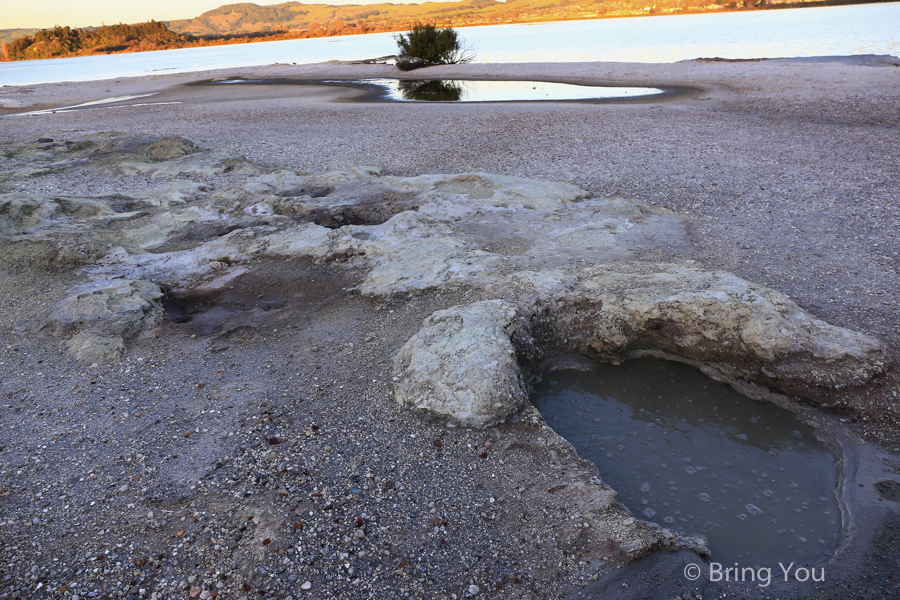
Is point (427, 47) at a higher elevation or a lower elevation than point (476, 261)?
higher

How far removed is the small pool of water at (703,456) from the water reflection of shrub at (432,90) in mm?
14955

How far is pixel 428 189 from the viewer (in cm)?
768

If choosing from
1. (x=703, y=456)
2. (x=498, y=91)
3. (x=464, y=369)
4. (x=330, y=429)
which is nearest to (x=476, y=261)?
(x=464, y=369)

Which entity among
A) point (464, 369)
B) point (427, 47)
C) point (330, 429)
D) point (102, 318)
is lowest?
point (330, 429)

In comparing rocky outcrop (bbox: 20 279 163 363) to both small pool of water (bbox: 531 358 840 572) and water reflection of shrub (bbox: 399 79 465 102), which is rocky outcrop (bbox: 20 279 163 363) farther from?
water reflection of shrub (bbox: 399 79 465 102)

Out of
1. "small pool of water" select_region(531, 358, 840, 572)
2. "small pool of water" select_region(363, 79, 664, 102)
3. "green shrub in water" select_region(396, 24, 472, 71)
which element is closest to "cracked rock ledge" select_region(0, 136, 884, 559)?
"small pool of water" select_region(531, 358, 840, 572)

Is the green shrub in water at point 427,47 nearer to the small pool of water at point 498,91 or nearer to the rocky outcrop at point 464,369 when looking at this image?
the small pool of water at point 498,91

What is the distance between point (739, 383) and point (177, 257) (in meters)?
5.93

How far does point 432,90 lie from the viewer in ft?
66.4

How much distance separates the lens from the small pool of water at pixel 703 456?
10.2 feet

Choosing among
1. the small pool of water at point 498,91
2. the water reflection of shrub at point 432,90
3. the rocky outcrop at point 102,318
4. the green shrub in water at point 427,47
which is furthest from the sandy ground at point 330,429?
the green shrub in water at point 427,47

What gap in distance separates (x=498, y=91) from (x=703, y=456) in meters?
17.7

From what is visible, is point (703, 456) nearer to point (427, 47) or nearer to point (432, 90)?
point (432, 90)

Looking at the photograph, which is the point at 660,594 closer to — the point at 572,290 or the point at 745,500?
the point at 745,500
